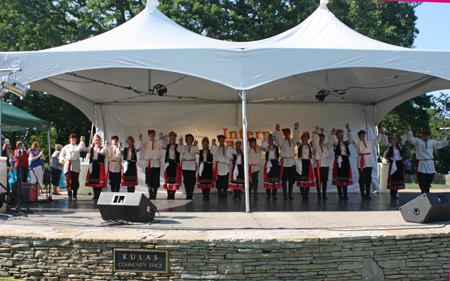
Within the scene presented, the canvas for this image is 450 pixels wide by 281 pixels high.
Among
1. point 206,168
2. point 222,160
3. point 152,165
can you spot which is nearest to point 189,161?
point 206,168

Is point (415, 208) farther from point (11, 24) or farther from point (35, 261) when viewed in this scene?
point (11, 24)

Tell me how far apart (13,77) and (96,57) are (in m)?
1.15

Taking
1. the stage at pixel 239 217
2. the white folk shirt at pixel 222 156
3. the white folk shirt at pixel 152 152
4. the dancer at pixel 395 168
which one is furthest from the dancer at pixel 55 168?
the dancer at pixel 395 168

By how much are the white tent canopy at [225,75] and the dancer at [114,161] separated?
138 cm

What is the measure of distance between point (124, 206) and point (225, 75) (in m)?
2.34

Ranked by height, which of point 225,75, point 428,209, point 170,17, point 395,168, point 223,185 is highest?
point 170,17

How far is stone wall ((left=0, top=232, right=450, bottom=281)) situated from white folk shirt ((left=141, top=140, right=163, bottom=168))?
3840 mm

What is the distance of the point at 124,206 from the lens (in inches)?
170

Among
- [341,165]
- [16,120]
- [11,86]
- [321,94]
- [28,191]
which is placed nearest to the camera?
[11,86]

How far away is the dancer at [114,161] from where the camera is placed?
7.41 m

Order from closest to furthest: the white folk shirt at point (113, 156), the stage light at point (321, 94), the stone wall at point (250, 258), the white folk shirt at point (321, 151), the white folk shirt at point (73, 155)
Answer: the stone wall at point (250, 258) < the white folk shirt at point (113, 156) < the white folk shirt at point (73, 155) < the white folk shirt at point (321, 151) < the stage light at point (321, 94)

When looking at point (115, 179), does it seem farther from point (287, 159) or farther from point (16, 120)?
point (287, 159)

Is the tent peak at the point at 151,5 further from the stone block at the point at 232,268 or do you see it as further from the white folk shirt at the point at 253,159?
the stone block at the point at 232,268

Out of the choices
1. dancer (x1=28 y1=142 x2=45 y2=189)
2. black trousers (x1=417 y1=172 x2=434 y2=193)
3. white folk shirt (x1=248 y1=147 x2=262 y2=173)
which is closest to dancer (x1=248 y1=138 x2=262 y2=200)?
white folk shirt (x1=248 y1=147 x2=262 y2=173)
